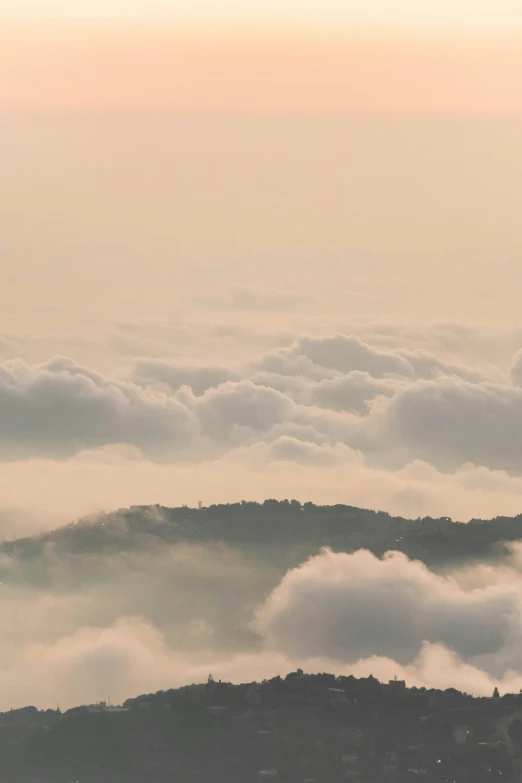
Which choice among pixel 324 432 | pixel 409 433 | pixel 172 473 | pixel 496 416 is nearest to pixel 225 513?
pixel 172 473

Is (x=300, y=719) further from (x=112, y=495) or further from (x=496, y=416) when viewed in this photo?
(x=496, y=416)

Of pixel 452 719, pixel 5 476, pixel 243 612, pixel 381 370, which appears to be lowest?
pixel 452 719

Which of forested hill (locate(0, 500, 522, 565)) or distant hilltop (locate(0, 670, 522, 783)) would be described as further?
forested hill (locate(0, 500, 522, 565))

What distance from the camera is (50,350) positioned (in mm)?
60094

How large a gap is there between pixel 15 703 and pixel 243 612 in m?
12.8

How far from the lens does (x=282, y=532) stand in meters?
55.6

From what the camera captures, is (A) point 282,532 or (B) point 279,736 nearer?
(B) point 279,736

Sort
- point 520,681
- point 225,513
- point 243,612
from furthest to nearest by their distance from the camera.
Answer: point 225,513 → point 243,612 → point 520,681

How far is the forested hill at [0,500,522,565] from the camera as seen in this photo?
55.3 metres

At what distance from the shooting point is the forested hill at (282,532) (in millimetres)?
55344

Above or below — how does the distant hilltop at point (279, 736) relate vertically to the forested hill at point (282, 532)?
below

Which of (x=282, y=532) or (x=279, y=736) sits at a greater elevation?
(x=282, y=532)

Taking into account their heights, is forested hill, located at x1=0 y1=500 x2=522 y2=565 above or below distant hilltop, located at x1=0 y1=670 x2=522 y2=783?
above

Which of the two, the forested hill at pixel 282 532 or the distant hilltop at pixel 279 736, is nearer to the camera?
the distant hilltop at pixel 279 736
